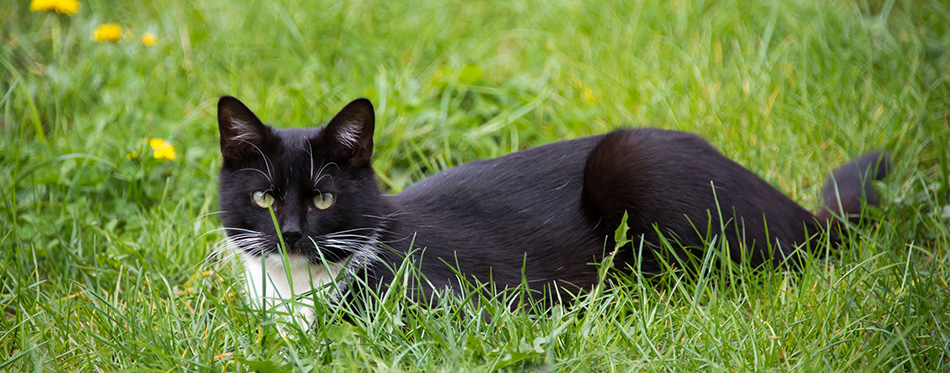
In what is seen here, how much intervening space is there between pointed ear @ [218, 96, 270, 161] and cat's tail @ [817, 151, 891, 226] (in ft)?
7.23

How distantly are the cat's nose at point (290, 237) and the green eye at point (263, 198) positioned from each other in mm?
152

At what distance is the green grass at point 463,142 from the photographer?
2.28 m

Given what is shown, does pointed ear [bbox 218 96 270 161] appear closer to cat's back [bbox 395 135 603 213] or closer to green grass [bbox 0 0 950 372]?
green grass [bbox 0 0 950 372]

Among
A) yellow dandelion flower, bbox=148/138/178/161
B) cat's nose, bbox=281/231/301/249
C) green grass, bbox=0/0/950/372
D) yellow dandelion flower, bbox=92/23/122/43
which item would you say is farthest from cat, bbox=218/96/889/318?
yellow dandelion flower, bbox=92/23/122/43

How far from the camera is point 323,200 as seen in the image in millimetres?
2459

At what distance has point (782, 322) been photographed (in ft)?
7.72

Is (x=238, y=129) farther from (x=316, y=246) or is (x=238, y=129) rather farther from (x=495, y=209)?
(x=495, y=209)

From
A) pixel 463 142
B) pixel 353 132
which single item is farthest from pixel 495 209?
pixel 463 142

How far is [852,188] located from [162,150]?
3.05 metres

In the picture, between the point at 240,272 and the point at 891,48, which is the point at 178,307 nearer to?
the point at 240,272

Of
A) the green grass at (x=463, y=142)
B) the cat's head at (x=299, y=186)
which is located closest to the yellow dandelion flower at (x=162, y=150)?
the green grass at (x=463, y=142)

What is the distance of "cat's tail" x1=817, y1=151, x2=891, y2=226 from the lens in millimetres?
3046

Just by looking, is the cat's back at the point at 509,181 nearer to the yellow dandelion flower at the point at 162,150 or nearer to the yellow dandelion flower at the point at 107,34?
the yellow dandelion flower at the point at 162,150

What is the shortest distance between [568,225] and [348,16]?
103 inches
